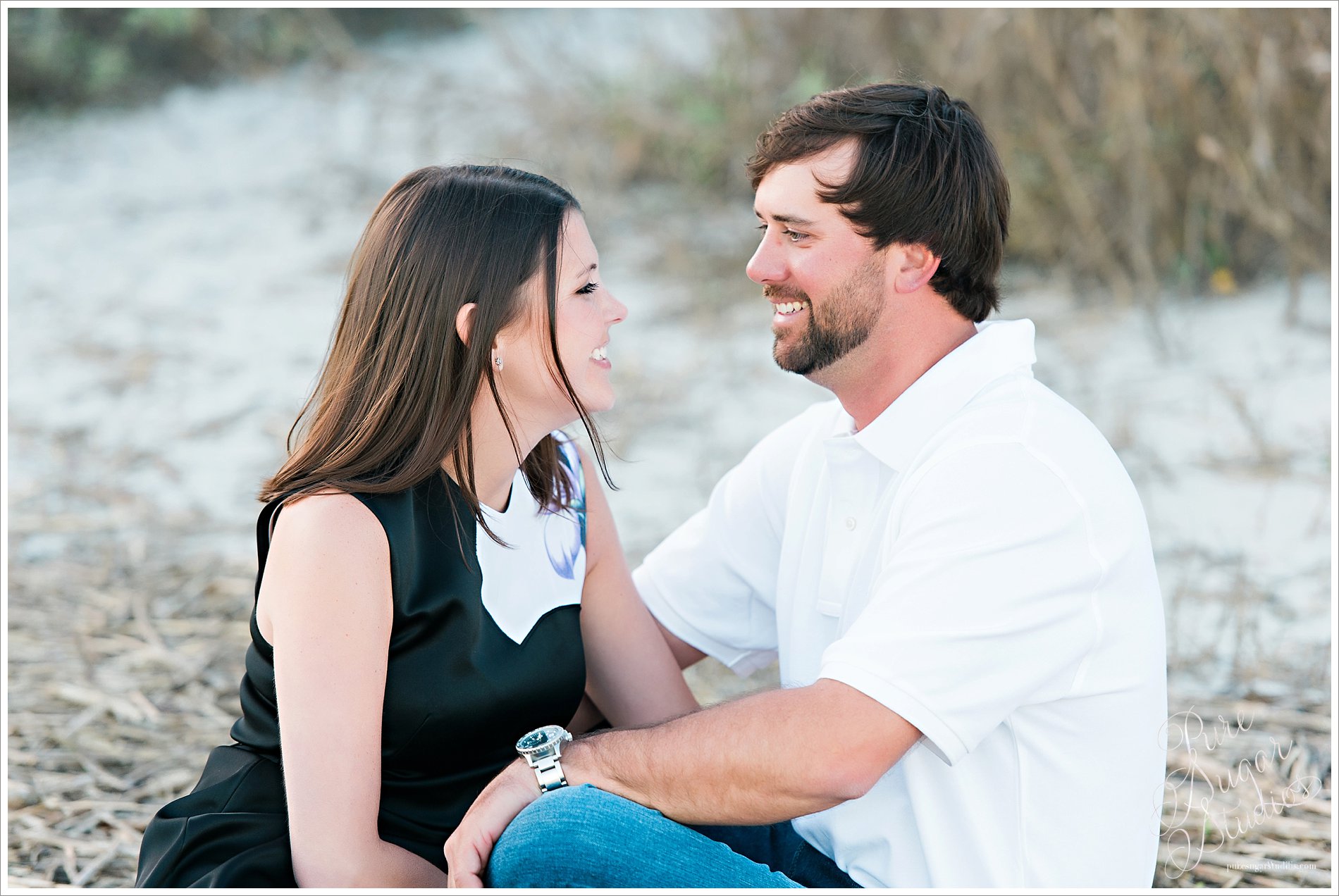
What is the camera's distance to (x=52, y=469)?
18.9 feet

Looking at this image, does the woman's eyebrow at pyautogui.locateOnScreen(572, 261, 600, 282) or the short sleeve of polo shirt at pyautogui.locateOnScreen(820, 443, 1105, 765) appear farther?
the woman's eyebrow at pyautogui.locateOnScreen(572, 261, 600, 282)

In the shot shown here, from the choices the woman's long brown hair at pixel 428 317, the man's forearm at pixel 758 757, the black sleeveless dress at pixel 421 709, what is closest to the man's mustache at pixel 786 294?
the woman's long brown hair at pixel 428 317

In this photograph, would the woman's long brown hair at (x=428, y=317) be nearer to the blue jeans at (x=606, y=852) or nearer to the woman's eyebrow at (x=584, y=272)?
the woman's eyebrow at (x=584, y=272)

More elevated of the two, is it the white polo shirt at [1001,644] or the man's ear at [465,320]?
the man's ear at [465,320]

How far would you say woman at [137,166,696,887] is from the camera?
215 cm

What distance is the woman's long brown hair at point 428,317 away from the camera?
235 cm

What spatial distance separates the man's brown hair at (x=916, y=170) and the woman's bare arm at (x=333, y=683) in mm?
1199

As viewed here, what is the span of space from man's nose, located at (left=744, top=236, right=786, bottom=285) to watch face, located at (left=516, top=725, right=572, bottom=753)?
3.35 feet

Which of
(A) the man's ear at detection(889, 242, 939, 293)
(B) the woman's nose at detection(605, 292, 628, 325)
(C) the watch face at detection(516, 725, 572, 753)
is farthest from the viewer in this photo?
(A) the man's ear at detection(889, 242, 939, 293)

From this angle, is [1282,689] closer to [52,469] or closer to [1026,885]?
[1026,885]

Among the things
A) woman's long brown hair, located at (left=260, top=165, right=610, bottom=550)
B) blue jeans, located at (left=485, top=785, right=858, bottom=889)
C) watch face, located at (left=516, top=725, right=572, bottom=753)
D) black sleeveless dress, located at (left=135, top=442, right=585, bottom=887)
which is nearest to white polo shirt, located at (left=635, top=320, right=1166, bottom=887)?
blue jeans, located at (left=485, top=785, right=858, bottom=889)

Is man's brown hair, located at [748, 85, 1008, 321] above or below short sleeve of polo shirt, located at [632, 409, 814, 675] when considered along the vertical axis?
above

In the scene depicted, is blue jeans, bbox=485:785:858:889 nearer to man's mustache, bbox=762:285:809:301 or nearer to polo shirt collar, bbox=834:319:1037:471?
polo shirt collar, bbox=834:319:1037:471

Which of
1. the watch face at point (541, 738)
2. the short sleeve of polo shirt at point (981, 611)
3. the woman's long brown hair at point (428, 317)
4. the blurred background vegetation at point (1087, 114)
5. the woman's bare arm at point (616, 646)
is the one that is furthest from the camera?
the blurred background vegetation at point (1087, 114)
